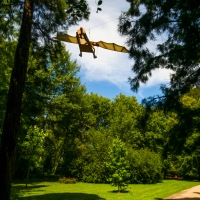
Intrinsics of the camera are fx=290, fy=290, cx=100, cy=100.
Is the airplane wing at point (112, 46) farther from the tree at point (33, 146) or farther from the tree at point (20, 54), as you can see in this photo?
the tree at point (33, 146)

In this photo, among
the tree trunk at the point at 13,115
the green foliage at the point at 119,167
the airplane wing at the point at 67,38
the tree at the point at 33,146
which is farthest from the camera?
the tree at the point at 33,146

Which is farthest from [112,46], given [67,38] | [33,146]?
[33,146]

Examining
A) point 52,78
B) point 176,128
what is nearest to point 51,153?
point 52,78

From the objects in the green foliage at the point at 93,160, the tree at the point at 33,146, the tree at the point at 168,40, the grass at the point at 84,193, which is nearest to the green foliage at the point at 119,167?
the grass at the point at 84,193

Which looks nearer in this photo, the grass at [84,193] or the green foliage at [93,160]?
the grass at [84,193]

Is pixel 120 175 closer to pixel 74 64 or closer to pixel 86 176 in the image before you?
pixel 86 176

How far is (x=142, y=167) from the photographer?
31.3 m

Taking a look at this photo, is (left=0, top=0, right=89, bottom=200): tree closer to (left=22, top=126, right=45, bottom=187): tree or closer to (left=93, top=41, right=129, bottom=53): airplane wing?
(left=93, top=41, right=129, bottom=53): airplane wing

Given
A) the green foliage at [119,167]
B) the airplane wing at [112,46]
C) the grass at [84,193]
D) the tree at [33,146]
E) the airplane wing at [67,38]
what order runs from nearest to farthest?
the airplane wing at [67,38], the airplane wing at [112,46], the grass at [84,193], the green foliage at [119,167], the tree at [33,146]

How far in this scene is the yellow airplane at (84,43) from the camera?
27.3 ft

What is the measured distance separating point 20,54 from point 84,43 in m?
2.69

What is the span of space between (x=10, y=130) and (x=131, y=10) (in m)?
5.07

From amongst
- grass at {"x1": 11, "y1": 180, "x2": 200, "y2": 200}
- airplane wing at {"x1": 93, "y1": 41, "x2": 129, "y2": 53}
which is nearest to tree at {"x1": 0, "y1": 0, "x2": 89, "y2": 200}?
airplane wing at {"x1": 93, "y1": 41, "x2": 129, "y2": 53}

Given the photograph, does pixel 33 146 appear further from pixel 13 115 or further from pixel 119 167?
pixel 13 115
